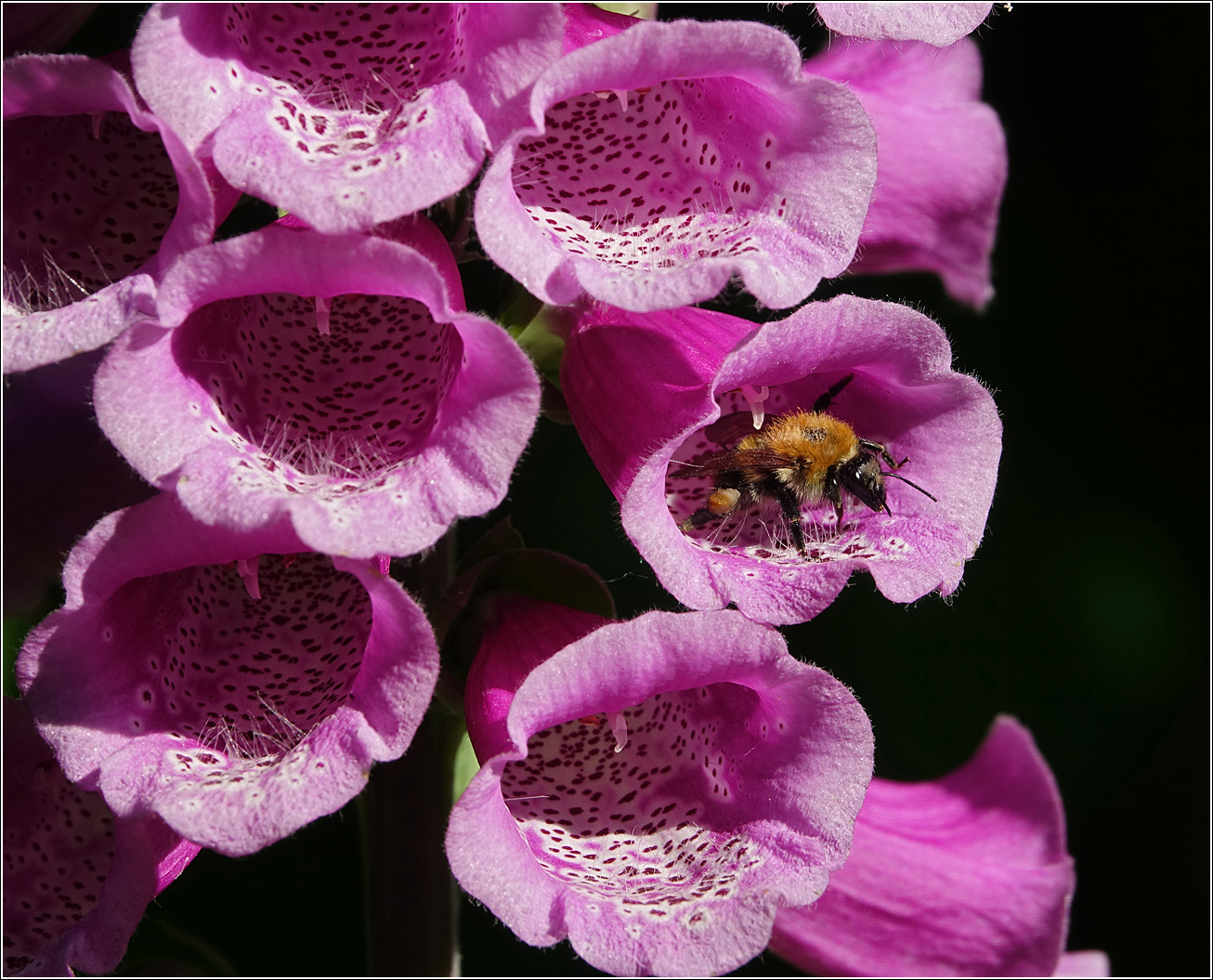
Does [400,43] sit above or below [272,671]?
above

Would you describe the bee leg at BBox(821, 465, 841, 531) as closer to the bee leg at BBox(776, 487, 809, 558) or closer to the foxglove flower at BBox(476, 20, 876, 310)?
the bee leg at BBox(776, 487, 809, 558)

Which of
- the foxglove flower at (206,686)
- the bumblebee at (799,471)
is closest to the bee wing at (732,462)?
the bumblebee at (799,471)

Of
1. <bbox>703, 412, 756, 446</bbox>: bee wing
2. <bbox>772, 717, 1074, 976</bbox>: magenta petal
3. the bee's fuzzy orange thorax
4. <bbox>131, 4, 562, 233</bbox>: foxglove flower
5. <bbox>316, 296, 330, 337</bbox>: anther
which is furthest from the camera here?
<bbox>772, 717, 1074, 976</bbox>: magenta petal

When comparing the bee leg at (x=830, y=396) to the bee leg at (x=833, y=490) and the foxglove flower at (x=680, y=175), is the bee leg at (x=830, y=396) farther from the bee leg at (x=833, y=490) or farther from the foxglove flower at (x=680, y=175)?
the foxglove flower at (x=680, y=175)

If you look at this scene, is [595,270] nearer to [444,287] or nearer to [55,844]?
[444,287]

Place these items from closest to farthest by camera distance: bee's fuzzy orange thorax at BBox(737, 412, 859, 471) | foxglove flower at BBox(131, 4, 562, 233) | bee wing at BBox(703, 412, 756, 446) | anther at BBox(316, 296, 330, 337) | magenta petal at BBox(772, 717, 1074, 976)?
foxglove flower at BBox(131, 4, 562, 233), anther at BBox(316, 296, 330, 337), bee's fuzzy orange thorax at BBox(737, 412, 859, 471), bee wing at BBox(703, 412, 756, 446), magenta petal at BBox(772, 717, 1074, 976)

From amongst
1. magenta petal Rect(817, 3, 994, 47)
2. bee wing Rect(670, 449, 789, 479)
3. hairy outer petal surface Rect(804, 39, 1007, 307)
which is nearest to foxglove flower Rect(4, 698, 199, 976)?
bee wing Rect(670, 449, 789, 479)

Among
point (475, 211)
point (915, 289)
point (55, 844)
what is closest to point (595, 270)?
point (475, 211)
